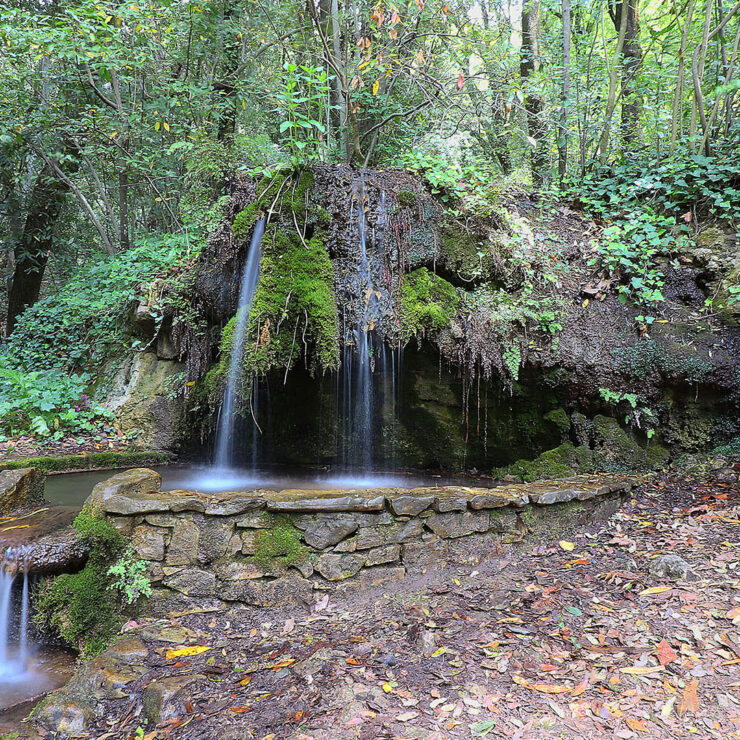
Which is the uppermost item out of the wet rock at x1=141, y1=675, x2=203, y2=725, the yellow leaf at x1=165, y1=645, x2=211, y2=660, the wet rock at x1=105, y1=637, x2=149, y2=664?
the wet rock at x1=105, y1=637, x2=149, y2=664

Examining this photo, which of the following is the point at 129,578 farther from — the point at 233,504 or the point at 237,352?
the point at 237,352

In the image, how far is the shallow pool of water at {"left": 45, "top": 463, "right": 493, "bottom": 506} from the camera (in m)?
5.01

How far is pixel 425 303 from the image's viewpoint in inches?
210

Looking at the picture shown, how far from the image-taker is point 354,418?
6512 millimetres

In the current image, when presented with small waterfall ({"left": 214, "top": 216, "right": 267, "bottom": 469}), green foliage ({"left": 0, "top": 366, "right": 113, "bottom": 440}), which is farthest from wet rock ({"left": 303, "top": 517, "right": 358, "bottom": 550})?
green foliage ({"left": 0, "top": 366, "right": 113, "bottom": 440})

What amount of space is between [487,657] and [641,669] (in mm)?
811

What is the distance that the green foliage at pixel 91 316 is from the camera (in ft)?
26.2

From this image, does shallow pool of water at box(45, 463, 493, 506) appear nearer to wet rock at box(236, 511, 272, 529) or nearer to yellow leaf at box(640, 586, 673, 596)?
wet rock at box(236, 511, 272, 529)

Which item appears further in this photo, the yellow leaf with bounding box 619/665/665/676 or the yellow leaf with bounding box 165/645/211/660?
the yellow leaf with bounding box 165/645/211/660

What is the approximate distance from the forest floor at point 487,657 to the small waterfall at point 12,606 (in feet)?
2.68

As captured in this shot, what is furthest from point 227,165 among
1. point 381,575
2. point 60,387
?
point 381,575

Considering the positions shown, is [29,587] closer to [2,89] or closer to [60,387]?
[60,387]

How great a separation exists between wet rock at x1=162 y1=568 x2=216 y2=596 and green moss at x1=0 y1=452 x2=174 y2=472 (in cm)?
300

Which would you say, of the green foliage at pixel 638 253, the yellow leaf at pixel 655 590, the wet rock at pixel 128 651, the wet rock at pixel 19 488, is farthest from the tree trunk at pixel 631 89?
the wet rock at pixel 19 488
